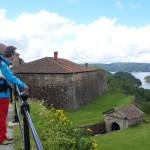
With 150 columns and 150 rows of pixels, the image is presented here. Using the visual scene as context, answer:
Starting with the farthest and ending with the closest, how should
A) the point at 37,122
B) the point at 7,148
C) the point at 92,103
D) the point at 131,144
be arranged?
1. the point at 92,103
2. the point at 131,144
3. the point at 37,122
4. the point at 7,148

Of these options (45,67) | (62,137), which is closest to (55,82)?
(45,67)

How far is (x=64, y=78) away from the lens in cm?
3378

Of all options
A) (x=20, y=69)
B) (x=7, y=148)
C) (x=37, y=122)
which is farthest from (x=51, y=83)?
(x=7, y=148)

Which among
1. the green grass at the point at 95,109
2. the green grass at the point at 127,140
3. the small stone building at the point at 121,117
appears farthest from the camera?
the small stone building at the point at 121,117

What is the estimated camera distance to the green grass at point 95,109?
100 ft

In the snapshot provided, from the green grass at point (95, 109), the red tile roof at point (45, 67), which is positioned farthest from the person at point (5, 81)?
the red tile roof at point (45, 67)

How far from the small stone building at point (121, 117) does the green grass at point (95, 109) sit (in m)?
0.95

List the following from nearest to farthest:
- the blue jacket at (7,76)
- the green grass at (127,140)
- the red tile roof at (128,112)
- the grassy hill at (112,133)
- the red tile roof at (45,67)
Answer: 1. the blue jacket at (7,76)
2. the green grass at (127,140)
3. the grassy hill at (112,133)
4. the red tile roof at (128,112)
5. the red tile roof at (45,67)

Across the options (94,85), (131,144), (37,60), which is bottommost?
(131,144)

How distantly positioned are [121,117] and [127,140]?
21.9 ft

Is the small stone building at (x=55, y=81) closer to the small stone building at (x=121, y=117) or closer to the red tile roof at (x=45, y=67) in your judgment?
the red tile roof at (x=45, y=67)

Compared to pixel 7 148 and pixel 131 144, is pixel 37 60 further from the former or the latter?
pixel 7 148

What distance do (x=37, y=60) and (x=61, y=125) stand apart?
2835 cm

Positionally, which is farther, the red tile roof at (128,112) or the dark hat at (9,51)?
the red tile roof at (128,112)
